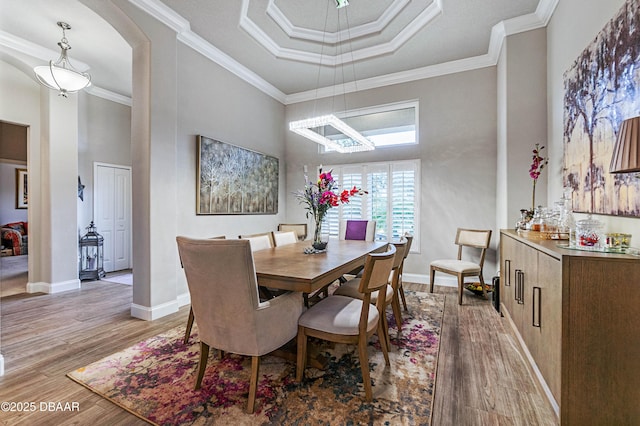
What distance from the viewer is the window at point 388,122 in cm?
468

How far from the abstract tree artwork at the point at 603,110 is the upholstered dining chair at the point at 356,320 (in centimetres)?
141

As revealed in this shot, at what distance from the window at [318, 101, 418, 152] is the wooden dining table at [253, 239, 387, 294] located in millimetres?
2499

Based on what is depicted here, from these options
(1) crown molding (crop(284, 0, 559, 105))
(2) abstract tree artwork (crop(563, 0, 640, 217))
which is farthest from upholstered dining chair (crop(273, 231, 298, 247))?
(1) crown molding (crop(284, 0, 559, 105))

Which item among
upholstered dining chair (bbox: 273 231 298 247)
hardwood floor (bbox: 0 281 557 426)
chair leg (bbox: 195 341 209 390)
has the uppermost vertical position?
upholstered dining chair (bbox: 273 231 298 247)

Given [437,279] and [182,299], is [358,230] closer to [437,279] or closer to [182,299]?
[437,279]

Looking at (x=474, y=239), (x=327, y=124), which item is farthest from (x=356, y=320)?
(x=474, y=239)

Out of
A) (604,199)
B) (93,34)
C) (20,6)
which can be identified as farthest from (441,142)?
(20,6)

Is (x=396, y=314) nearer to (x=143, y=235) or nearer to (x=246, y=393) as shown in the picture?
(x=246, y=393)

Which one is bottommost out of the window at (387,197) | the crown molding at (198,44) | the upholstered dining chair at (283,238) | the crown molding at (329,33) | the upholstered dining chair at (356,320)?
the upholstered dining chair at (356,320)

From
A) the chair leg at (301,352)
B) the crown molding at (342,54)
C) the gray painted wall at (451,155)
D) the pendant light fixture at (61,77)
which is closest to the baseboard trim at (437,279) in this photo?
the gray painted wall at (451,155)

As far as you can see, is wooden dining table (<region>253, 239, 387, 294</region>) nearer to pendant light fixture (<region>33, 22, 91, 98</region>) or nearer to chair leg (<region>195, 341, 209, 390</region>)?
chair leg (<region>195, 341, 209, 390</region>)

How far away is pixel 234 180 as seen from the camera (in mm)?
4277

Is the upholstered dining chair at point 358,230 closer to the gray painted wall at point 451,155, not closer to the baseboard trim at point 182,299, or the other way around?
the gray painted wall at point 451,155

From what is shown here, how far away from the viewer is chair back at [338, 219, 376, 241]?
165 inches
